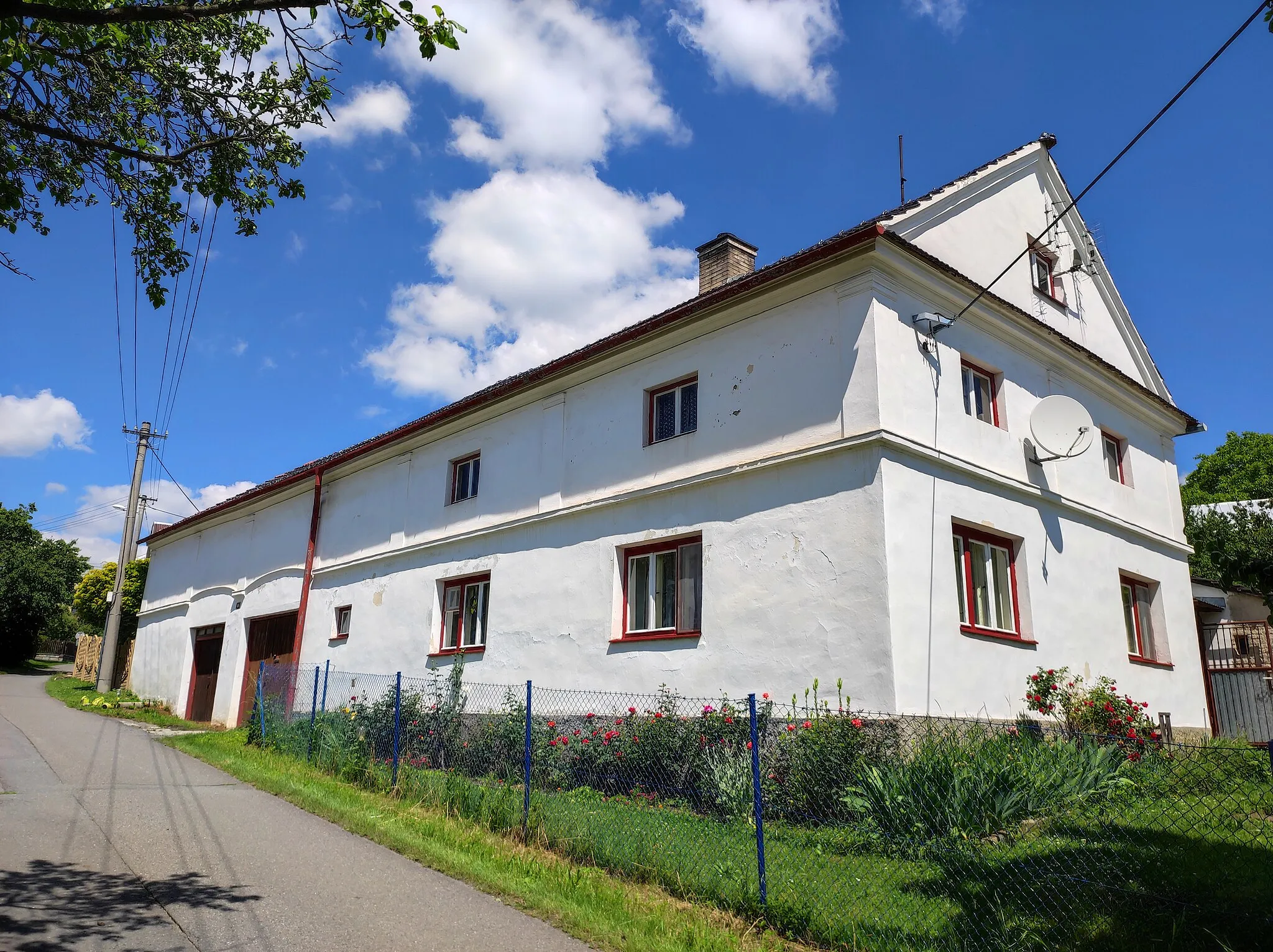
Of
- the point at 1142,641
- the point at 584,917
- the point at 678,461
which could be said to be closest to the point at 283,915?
the point at 584,917

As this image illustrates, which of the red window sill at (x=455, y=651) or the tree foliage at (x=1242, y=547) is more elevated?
the tree foliage at (x=1242, y=547)

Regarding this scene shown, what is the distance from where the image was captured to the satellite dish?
482 inches

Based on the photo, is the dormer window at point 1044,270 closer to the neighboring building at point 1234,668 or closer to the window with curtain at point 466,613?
the neighboring building at point 1234,668

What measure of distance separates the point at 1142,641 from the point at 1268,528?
1007 centimetres

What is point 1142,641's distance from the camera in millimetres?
14383

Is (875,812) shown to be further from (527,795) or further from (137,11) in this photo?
(137,11)

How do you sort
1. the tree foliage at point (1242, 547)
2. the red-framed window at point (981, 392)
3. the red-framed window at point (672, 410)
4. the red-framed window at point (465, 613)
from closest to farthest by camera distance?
the red-framed window at point (981, 392), the red-framed window at point (672, 410), the red-framed window at point (465, 613), the tree foliage at point (1242, 547)

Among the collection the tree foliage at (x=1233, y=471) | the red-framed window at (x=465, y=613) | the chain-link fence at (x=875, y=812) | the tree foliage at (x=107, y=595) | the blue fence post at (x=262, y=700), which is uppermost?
the tree foliage at (x=1233, y=471)

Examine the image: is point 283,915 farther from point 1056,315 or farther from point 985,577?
point 1056,315

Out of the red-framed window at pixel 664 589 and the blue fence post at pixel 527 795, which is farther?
the red-framed window at pixel 664 589

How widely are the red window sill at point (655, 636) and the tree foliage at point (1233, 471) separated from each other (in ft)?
122

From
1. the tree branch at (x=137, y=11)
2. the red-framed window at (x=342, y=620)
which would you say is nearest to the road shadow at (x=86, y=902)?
the tree branch at (x=137, y=11)

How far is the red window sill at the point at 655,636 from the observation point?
11.5m

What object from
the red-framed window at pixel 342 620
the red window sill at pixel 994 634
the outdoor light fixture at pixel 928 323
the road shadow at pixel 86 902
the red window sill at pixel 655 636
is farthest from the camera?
the red-framed window at pixel 342 620
